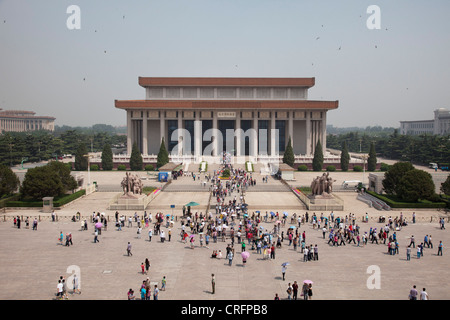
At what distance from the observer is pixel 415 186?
148 feet

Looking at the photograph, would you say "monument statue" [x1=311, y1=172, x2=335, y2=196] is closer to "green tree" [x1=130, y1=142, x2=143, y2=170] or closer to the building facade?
the building facade

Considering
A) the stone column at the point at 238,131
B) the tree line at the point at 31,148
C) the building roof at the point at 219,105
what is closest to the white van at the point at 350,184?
the building roof at the point at 219,105

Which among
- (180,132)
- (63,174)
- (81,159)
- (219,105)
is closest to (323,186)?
(63,174)

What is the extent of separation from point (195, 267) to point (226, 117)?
6621 centimetres

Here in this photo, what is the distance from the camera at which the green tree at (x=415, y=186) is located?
45.0 m

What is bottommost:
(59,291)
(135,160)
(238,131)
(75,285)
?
(75,285)

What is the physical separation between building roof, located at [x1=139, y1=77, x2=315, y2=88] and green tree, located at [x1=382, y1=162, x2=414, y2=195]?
164 ft

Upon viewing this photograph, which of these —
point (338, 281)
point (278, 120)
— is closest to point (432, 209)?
point (338, 281)

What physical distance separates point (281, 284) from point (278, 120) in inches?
2951

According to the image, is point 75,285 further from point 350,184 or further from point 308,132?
point 308,132

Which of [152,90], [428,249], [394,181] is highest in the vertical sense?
[152,90]

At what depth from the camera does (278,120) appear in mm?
95125

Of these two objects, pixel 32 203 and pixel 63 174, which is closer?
pixel 32 203
